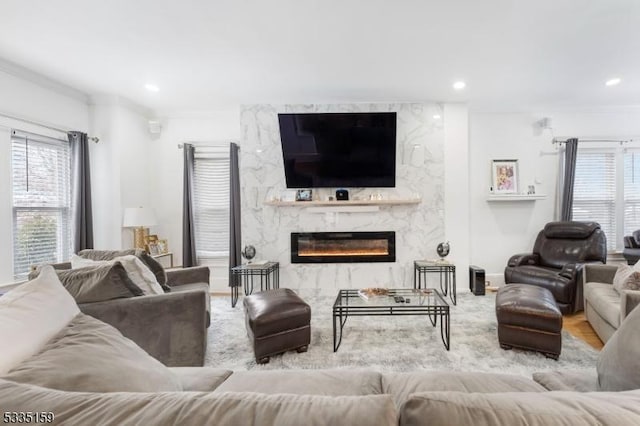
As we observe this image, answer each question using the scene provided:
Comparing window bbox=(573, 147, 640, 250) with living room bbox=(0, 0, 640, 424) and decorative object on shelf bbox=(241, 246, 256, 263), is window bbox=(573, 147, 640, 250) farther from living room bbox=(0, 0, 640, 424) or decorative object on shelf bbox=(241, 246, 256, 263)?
decorative object on shelf bbox=(241, 246, 256, 263)

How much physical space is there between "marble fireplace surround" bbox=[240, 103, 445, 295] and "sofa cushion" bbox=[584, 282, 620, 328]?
1822mm

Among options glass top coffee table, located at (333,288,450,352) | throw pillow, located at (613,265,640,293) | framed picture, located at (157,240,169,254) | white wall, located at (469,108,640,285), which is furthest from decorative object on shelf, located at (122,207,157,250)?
throw pillow, located at (613,265,640,293)

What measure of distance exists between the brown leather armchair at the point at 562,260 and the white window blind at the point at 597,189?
0.82 metres

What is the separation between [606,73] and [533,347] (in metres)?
3.34

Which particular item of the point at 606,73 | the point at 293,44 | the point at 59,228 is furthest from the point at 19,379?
the point at 606,73

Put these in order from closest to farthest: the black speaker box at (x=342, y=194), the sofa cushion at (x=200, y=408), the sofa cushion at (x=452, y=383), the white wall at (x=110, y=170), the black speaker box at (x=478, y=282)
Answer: the sofa cushion at (x=200, y=408) → the sofa cushion at (x=452, y=383) → the white wall at (x=110, y=170) → the black speaker box at (x=478, y=282) → the black speaker box at (x=342, y=194)

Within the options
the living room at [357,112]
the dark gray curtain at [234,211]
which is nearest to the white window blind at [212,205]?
the living room at [357,112]

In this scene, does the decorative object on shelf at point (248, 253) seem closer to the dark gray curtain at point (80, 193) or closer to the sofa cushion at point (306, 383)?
the dark gray curtain at point (80, 193)

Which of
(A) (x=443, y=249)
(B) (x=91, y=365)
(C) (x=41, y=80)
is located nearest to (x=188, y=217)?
(C) (x=41, y=80)

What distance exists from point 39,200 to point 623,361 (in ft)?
16.8

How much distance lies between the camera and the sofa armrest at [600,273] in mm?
3133

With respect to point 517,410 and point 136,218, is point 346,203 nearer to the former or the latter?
point 136,218

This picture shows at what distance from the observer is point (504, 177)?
484 cm

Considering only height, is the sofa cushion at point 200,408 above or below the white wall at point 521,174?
below
